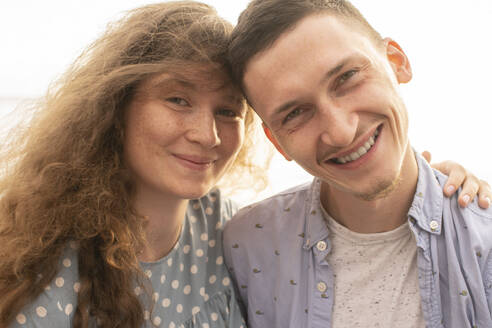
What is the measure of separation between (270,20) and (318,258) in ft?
2.13

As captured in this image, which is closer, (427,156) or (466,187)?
(466,187)

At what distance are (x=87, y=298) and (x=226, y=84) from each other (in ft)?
2.18

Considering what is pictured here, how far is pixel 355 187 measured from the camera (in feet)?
4.02

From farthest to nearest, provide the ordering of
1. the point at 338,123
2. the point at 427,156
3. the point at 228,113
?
the point at 427,156
the point at 228,113
the point at 338,123

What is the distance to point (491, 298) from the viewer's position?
45.0 inches

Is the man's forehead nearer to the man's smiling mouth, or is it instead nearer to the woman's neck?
the man's smiling mouth

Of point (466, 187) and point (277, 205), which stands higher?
point (466, 187)

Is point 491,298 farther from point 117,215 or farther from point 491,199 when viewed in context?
point 117,215

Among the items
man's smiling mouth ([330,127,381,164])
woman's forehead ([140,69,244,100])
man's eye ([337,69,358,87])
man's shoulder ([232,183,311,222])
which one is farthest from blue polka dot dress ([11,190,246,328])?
man's eye ([337,69,358,87])

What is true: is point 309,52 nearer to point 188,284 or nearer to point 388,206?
point 388,206

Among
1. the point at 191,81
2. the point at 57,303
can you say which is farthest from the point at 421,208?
the point at 57,303

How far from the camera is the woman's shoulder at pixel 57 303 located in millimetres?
1146

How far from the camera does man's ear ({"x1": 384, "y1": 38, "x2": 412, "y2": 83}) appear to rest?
1.33 m

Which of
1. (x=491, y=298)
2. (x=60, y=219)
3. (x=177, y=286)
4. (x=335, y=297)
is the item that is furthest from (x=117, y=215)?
(x=491, y=298)
